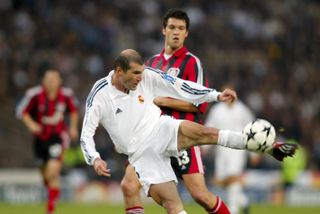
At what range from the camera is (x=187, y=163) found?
10.2 meters

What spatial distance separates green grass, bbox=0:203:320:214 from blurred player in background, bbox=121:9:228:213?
235 inches

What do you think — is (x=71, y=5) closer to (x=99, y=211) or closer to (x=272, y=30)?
(x=272, y=30)

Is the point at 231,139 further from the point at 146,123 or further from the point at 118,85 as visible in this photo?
the point at 118,85

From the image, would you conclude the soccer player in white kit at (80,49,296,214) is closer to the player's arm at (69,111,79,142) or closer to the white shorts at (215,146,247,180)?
the player's arm at (69,111,79,142)

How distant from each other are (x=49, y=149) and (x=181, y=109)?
5.56m

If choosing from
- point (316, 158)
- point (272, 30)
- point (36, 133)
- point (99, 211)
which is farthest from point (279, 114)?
point (36, 133)

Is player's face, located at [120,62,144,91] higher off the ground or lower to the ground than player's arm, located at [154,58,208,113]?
higher

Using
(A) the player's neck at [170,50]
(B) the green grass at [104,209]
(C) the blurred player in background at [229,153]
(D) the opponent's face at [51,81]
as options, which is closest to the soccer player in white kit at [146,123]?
(A) the player's neck at [170,50]

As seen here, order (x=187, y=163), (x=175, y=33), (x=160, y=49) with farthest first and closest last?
(x=160, y=49), (x=175, y=33), (x=187, y=163)

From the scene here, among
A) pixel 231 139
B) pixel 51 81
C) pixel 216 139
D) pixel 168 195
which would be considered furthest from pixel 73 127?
pixel 231 139

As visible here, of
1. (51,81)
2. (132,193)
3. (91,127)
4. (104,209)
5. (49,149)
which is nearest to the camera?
(91,127)

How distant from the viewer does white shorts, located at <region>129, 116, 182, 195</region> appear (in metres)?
9.32

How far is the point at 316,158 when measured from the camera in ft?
75.1

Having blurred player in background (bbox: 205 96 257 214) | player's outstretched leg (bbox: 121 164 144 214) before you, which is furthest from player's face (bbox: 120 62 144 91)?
blurred player in background (bbox: 205 96 257 214)
